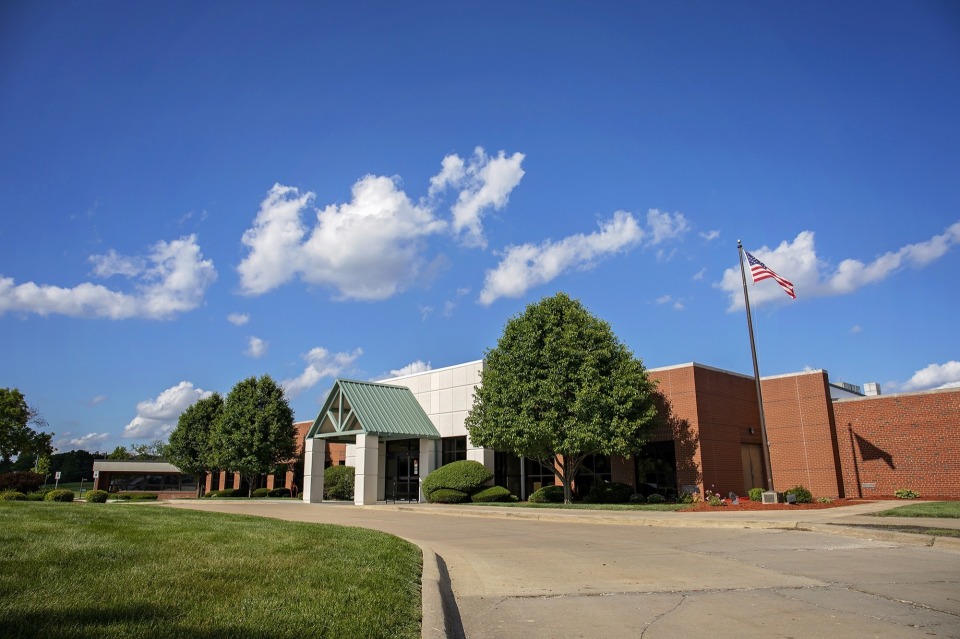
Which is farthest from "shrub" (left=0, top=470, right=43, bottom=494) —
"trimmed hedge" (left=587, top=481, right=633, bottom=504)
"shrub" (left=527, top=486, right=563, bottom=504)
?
"trimmed hedge" (left=587, top=481, right=633, bottom=504)

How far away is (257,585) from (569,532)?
1039 cm

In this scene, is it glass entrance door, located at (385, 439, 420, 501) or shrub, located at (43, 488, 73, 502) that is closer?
shrub, located at (43, 488, 73, 502)

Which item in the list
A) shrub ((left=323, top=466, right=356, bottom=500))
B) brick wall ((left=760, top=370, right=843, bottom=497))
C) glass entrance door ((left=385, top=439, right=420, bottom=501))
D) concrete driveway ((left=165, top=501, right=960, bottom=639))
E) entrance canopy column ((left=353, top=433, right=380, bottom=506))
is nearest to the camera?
concrete driveway ((left=165, top=501, right=960, bottom=639))

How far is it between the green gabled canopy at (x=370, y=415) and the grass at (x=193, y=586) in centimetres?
2285

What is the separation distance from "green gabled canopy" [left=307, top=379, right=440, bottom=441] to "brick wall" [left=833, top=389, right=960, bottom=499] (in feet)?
66.0

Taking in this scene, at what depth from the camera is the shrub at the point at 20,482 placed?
82.5 ft

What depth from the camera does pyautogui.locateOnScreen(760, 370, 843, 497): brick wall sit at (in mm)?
28312

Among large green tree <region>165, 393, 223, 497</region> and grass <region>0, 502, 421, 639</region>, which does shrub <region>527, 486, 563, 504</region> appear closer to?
grass <region>0, 502, 421, 639</region>

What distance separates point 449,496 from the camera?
29375mm

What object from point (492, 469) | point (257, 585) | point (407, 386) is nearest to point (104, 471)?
point (407, 386)

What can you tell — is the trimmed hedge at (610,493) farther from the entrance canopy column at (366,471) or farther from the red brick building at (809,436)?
the entrance canopy column at (366,471)

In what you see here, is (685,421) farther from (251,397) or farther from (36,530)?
(251,397)

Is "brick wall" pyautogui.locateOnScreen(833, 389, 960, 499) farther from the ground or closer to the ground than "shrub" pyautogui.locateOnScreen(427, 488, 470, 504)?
farther from the ground

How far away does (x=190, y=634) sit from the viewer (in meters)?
4.36
